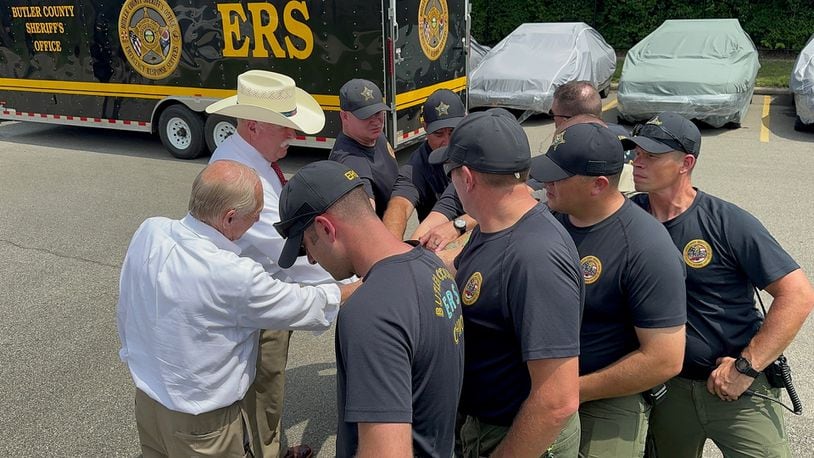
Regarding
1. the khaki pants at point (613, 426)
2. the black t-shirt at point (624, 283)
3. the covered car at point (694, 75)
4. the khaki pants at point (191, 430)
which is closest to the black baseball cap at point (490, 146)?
the black t-shirt at point (624, 283)

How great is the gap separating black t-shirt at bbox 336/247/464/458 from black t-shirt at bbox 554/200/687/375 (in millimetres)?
628

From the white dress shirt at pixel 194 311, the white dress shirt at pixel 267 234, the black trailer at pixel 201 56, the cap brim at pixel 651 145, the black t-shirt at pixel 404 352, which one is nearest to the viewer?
the black t-shirt at pixel 404 352

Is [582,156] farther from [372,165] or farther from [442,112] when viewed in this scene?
[372,165]

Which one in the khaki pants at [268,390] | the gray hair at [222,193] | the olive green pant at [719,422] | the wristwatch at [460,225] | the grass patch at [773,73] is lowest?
the grass patch at [773,73]

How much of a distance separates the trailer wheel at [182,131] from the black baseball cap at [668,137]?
335 inches

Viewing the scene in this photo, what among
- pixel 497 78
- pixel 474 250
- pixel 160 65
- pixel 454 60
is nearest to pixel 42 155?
pixel 160 65

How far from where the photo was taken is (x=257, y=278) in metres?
2.23

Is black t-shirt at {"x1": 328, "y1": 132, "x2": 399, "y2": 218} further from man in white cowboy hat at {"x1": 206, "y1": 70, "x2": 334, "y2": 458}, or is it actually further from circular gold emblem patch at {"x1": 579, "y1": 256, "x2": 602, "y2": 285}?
circular gold emblem patch at {"x1": 579, "y1": 256, "x2": 602, "y2": 285}

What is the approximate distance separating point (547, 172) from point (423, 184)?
5.65 feet

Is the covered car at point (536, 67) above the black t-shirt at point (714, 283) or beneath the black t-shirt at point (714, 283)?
beneath

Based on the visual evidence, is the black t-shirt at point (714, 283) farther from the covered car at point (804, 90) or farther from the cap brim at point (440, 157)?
the covered car at point (804, 90)

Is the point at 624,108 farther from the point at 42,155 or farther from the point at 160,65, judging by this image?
the point at 42,155

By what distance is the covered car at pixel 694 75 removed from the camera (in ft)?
33.2

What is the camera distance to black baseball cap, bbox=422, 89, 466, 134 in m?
3.71
